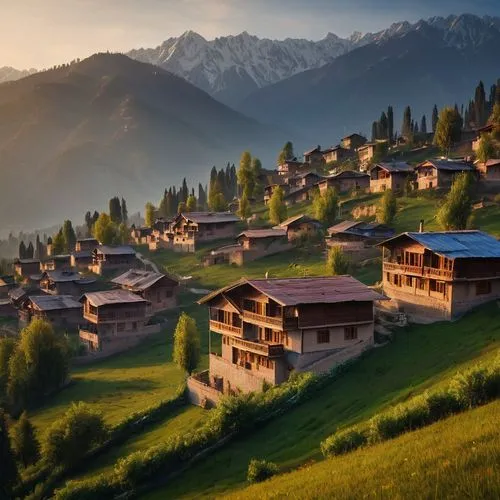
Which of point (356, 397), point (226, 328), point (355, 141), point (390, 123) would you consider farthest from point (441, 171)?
point (355, 141)

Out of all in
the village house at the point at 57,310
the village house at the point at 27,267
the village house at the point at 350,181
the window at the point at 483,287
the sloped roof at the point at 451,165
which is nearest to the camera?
the window at the point at 483,287


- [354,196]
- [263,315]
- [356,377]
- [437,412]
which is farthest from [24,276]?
[437,412]

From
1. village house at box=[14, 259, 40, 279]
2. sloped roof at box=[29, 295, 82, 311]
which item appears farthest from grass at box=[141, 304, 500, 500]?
village house at box=[14, 259, 40, 279]

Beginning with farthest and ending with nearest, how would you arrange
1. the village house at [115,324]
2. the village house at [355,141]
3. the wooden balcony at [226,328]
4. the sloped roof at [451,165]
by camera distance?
the village house at [355,141] → the sloped roof at [451,165] → the village house at [115,324] → the wooden balcony at [226,328]

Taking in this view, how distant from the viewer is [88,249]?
15025 cm

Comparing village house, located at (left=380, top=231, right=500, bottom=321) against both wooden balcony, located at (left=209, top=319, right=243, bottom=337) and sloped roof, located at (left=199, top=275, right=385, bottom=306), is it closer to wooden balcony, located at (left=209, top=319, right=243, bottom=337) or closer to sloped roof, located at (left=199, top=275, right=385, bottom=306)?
sloped roof, located at (left=199, top=275, right=385, bottom=306)

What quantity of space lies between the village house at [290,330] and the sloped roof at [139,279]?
41007 millimetres

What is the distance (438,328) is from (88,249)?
109 meters

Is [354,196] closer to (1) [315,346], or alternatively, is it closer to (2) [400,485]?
(1) [315,346]

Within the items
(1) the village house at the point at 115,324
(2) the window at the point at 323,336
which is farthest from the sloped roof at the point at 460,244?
(1) the village house at the point at 115,324

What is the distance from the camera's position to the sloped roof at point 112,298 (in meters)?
93.7

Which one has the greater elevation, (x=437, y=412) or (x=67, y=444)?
(x=437, y=412)

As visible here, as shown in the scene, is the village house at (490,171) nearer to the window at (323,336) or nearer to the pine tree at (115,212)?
the window at (323,336)

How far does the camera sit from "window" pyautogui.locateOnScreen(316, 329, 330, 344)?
182 ft
